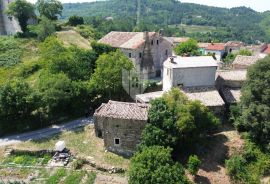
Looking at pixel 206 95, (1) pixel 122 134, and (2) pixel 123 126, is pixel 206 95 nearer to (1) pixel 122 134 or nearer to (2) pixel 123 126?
(2) pixel 123 126

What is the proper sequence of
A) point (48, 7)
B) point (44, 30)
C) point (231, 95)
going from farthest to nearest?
point (48, 7)
point (44, 30)
point (231, 95)

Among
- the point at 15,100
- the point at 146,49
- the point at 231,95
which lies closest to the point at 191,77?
the point at 231,95

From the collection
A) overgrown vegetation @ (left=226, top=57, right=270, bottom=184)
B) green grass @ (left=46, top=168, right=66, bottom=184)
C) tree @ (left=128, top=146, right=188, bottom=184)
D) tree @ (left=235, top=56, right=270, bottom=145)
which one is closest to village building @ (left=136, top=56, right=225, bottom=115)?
tree @ (left=235, top=56, right=270, bottom=145)

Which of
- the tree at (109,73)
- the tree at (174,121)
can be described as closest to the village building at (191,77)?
the tree at (109,73)

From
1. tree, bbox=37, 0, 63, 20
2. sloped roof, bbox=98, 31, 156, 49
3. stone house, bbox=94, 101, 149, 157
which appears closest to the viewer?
stone house, bbox=94, 101, 149, 157

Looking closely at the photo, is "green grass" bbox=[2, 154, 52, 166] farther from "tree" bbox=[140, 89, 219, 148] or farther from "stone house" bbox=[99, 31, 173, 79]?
"stone house" bbox=[99, 31, 173, 79]

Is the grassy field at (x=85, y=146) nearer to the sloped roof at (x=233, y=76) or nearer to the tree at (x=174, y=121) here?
the tree at (x=174, y=121)
